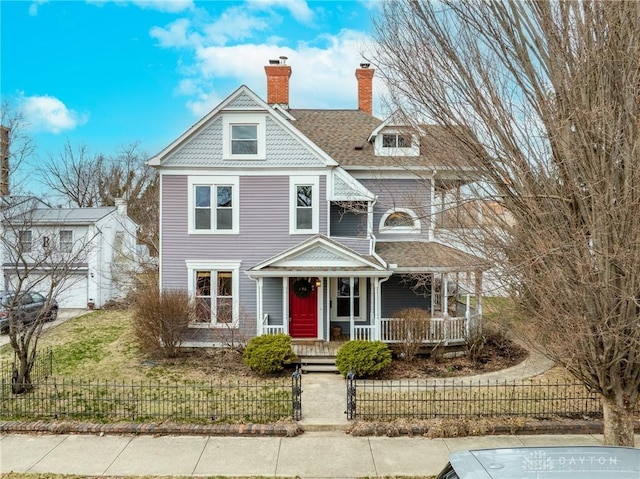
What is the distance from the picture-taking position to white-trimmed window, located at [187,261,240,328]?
15125 millimetres

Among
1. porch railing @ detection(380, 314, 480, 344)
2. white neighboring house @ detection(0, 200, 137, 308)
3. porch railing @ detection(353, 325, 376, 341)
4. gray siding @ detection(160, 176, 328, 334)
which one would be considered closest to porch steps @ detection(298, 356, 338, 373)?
porch railing @ detection(353, 325, 376, 341)

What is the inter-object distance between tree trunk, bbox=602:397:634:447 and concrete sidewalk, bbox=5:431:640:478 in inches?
65.8

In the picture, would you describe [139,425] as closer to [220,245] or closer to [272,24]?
[220,245]

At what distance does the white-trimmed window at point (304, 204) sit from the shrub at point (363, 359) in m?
4.68

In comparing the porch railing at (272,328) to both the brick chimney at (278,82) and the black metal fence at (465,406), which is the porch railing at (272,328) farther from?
the brick chimney at (278,82)

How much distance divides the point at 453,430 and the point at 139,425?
5845 millimetres

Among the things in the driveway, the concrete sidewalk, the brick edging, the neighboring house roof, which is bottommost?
the concrete sidewalk

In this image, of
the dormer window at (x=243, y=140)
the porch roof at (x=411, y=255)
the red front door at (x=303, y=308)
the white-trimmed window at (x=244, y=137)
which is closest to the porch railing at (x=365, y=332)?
the red front door at (x=303, y=308)

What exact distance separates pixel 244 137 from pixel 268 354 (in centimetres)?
744

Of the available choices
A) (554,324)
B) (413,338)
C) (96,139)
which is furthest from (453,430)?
(96,139)

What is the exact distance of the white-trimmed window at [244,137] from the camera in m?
15.1

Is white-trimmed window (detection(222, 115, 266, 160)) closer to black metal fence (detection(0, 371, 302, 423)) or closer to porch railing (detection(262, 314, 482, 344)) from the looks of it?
porch railing (detection(262, 314, 482, 344))

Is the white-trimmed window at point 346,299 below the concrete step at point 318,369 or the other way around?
the other way around

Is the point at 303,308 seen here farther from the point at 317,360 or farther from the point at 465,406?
the point at 465,406
